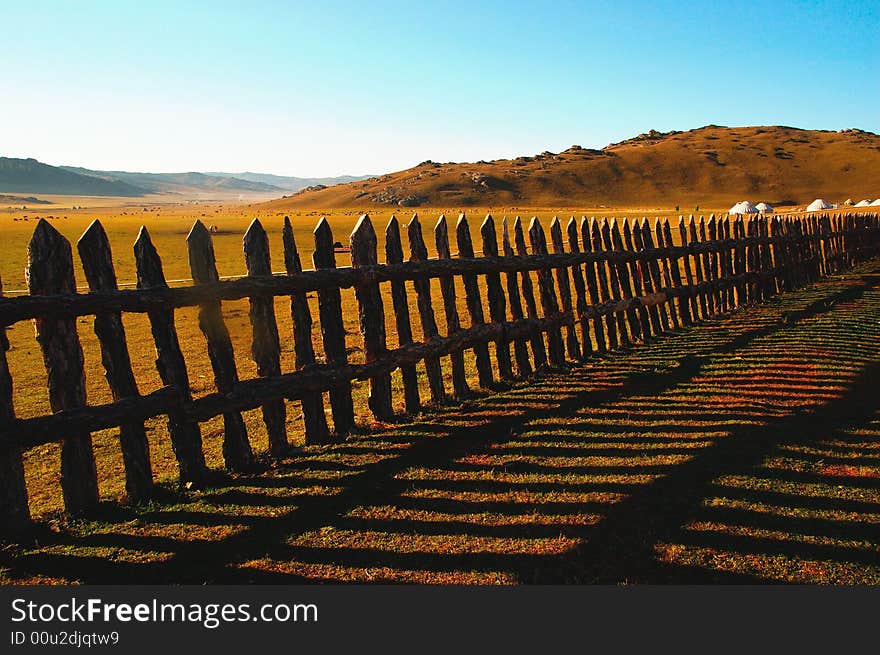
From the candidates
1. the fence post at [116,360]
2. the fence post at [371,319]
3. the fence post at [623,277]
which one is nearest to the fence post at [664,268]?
the fence post at [623,277]

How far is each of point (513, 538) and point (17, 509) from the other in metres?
3.12

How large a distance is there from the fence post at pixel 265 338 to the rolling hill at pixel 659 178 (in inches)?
4245

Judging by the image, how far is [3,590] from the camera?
3.29m

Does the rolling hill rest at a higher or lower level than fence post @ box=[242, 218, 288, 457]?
higher

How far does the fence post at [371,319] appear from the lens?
19.7 feet

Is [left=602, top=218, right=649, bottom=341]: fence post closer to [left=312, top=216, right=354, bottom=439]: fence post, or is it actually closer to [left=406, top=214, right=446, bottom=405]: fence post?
[left=406, top=214, right=446, bottom=405]: fence post

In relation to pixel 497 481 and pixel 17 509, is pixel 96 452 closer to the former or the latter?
pixel 17 509

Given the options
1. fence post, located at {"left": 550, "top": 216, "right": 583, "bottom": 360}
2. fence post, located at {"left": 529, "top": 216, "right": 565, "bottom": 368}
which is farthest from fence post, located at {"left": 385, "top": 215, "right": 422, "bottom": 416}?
fence post, located at {"left": 550, "top": 216, "right": 583, "bottom": 360}

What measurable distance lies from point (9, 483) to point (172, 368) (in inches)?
47.7

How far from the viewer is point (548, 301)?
27.2 ft

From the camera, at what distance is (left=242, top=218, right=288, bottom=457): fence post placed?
5.13 meters

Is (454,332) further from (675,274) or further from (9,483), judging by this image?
(675,274)

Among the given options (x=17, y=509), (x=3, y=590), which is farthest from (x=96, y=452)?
(x=3, y=590)

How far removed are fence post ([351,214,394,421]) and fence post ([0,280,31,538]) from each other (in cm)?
284
